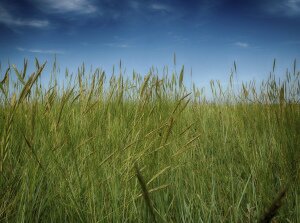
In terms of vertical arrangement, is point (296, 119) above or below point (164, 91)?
below

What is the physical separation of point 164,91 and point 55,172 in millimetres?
1353

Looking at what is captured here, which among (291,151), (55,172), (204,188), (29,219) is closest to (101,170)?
(55,172)

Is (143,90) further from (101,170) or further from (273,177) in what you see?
(273,177)

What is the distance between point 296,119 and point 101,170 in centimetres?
196

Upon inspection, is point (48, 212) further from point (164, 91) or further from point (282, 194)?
point (164, 91)

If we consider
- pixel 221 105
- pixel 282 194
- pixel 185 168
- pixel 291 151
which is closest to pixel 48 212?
pixel 185 168

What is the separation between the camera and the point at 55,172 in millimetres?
1291

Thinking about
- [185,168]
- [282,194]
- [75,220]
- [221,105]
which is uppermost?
[221,105]

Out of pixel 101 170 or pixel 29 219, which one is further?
pixel 101 170

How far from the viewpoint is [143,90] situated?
1196 millimetres

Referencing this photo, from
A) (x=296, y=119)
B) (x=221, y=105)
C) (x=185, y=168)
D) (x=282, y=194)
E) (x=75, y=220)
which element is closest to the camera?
(x=282, y=194)

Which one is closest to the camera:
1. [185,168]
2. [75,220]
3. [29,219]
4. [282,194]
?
[282,194]

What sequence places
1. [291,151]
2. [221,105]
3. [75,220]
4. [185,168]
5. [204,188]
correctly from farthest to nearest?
[221,105], [291,151], [185,168], [204,188], [75,220]

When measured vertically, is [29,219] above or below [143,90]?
below
